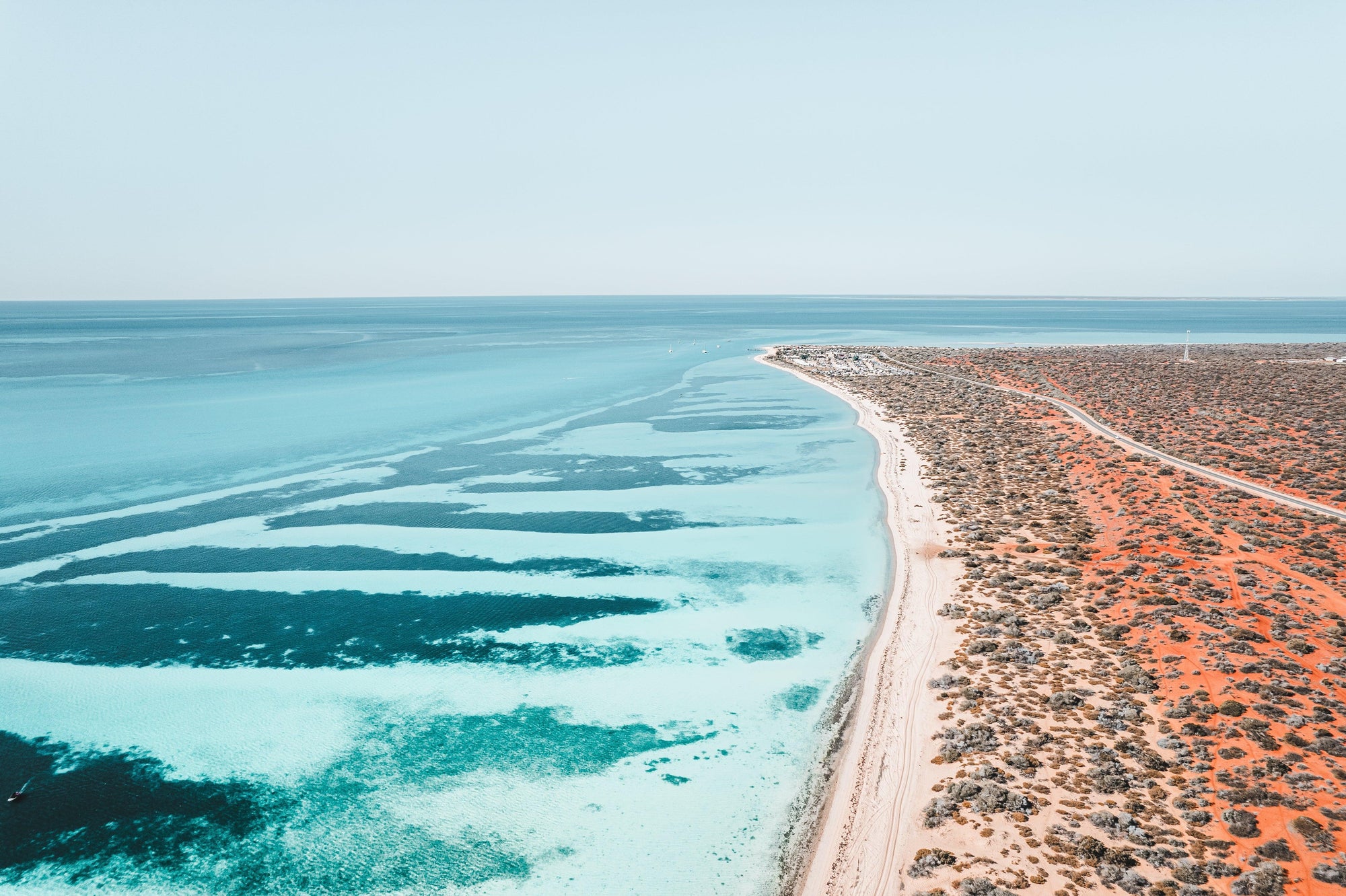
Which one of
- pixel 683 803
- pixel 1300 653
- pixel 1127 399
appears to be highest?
pixel 1127 399

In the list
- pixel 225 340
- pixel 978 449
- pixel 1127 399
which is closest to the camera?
pixel 978 449

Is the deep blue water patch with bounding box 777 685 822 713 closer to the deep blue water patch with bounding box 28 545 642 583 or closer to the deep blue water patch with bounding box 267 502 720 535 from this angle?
the deep blue water patch with bounding box 28 545 642 583

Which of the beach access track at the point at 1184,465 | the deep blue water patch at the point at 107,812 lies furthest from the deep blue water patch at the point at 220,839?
the beach access track at the point at 1184,465

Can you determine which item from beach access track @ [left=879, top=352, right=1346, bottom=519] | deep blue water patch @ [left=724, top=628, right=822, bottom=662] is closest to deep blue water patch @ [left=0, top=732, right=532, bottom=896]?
deep blue water patch @ [left=724, top=628, right=822, bottom=662]

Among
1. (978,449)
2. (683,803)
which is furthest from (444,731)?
(978,449)

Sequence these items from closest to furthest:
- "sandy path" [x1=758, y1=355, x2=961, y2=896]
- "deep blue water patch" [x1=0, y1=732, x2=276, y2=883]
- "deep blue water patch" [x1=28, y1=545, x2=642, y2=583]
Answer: "sandy path" [x1=758, y1=355, x2=961, y2=896] < "deep blue water patch" [x1=0, y1=732, x2=276, y2=883] < "deep blue water patch" [x1=28, y1=545, x2=642, y2=583]

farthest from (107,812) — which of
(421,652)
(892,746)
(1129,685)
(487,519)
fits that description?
(1129,685)

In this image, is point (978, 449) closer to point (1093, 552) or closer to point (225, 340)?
point (1093, 552)
